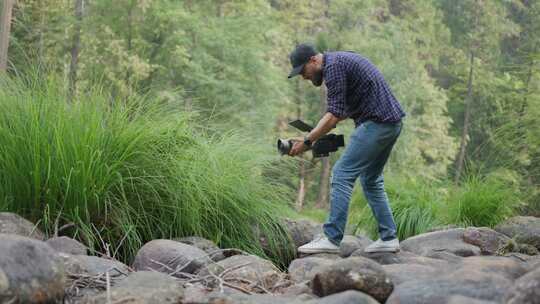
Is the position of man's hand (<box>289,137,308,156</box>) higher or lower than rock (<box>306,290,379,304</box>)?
higher

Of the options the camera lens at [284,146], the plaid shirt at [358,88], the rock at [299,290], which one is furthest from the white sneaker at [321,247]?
the rock at [299,290]

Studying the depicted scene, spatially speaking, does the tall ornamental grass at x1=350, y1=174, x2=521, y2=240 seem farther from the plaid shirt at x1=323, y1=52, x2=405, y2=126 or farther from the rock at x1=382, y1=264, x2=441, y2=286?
the rock at x1=382, y1=264, x2=441, y2=286

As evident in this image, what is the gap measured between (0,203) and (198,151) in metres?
1.51

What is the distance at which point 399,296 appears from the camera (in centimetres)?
287

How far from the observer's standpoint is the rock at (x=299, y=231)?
5.58 metres

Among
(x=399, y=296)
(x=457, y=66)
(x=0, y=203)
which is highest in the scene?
(x=399, y=296)

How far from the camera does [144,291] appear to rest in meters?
2.86

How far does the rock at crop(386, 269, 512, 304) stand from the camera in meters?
2.75

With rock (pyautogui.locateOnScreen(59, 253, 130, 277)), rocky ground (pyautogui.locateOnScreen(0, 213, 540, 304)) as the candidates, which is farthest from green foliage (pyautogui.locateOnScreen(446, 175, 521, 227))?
rock (pyautogui.locateOnScreen(59, 253, 130, 277))

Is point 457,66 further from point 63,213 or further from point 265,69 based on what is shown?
point 63,213

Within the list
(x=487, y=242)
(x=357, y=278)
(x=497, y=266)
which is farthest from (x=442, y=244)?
(x=357, y=278)

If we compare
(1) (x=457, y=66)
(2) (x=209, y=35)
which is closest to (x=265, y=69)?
(2) (x=209, y=35)

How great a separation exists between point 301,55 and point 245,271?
61.3 inches

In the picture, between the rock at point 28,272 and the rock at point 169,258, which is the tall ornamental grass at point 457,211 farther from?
the rock at point 28,272
